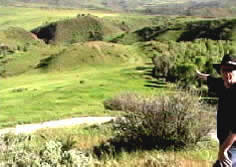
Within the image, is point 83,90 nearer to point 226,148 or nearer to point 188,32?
point 226,148

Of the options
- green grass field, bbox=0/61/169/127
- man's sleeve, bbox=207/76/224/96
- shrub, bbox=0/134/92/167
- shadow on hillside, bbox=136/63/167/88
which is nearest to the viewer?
man's sleeve, bbox=207/76/224/96

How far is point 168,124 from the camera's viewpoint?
458 inches

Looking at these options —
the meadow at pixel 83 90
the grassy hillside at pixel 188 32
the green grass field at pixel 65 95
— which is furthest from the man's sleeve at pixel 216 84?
the grassy hillside at pixel 188 32

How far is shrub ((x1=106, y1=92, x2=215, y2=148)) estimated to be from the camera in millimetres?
11703

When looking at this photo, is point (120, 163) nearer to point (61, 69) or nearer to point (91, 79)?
point (91, 79)

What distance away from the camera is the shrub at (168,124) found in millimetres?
11703

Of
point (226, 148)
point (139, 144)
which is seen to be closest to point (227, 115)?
point (226, 148)

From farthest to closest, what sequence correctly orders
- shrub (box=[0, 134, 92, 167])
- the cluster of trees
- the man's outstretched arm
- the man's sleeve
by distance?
1. the cluster of trees
2. shrub (box=[0, 134, 92, 167])
3. the man's sleeve
4. the man's outstretched arm

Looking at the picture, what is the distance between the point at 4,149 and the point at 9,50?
132 meters

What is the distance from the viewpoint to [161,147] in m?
11.5

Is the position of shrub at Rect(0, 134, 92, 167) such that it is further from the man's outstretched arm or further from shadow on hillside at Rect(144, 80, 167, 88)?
shadow on hillside at Rect(144, 80, 167, 88)

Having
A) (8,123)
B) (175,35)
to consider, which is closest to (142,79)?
(8,123)

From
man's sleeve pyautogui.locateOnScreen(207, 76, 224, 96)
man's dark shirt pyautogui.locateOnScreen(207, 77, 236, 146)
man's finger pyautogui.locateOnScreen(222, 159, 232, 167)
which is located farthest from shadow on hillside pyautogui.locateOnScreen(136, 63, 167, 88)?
man's finger pyautogui.locateOnScreen(222, 159, 232, 167)

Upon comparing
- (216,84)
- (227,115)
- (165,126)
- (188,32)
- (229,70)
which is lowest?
(188,32)
